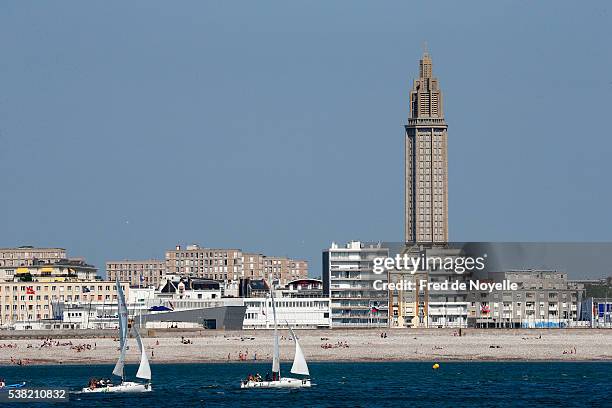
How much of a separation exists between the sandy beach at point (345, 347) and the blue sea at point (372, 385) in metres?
3.36

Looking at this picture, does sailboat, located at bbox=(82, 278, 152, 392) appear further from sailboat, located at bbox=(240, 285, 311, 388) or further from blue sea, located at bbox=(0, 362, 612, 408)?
sailboat, located at bbox=(240, 285, 311, 388)

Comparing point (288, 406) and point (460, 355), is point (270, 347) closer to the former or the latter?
point (460, 355)

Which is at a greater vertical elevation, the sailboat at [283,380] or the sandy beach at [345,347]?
the sandy beach at [345,347]

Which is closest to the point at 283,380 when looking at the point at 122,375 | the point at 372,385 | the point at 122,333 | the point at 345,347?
the point at 372,385

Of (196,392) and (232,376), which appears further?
(232,376)

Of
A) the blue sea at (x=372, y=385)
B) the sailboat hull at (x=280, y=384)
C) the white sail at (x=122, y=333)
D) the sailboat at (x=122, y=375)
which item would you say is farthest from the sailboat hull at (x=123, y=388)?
the sailboat hull at (x=280, y=384)

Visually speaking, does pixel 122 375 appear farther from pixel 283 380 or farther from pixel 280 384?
pixel 283 380

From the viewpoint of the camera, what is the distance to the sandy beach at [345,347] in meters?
178

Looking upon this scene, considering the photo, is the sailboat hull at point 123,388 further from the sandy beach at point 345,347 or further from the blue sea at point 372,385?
the sandy beach at point 345,347

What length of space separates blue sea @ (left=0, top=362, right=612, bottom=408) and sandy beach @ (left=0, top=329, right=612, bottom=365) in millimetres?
3359

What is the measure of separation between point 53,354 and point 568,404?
7547cm

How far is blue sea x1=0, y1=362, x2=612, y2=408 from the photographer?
122000 mm

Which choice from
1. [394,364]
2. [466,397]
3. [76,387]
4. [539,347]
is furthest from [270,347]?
[466,397]

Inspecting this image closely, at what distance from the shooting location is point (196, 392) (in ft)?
429
